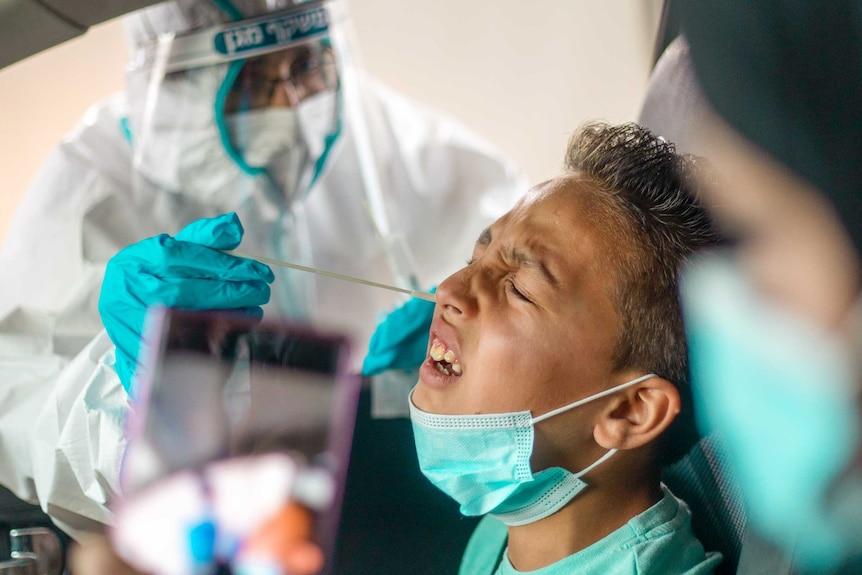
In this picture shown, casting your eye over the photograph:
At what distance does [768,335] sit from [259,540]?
2.19 feet

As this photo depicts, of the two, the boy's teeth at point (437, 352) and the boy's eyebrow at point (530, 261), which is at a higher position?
the boy's eyebrow at point (530, 261)

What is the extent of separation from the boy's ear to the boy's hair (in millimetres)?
24

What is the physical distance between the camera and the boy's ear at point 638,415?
106 centimetres

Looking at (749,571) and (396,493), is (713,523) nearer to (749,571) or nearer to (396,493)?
(749,571)

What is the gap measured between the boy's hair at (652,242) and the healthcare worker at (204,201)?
0.57 metres

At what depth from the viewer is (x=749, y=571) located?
0.90 metres

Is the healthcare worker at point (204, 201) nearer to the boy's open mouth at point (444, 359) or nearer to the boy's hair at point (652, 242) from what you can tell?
the boy's open mouth at point (444, 359)

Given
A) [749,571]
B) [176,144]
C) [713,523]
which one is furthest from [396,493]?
[176,144]

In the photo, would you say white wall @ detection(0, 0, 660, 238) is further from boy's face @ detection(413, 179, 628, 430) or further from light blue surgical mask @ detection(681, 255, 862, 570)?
light blue surgical mask @ detection(681, 255, 862, 570)

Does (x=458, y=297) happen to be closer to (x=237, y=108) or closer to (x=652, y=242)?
(x=652, y=242)

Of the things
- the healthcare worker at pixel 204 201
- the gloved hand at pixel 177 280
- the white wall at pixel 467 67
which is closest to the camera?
the gloved hand at pixel 177 280

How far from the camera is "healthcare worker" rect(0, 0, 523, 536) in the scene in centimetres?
130

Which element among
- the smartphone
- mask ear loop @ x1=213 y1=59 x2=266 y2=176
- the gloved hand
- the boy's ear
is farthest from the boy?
mask ear loop @ x1=213 y1=59 x2=266 y2=176

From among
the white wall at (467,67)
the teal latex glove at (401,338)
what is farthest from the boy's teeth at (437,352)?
the white wall at (467,67)
